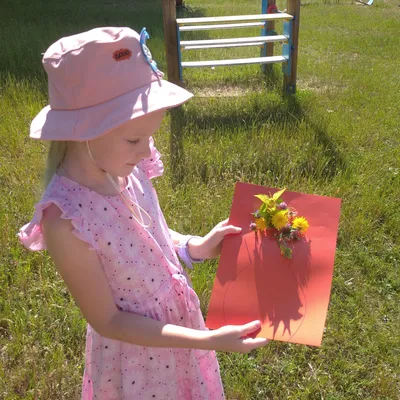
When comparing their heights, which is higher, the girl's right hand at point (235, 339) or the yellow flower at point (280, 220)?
the yellow flower at point (280, 220)

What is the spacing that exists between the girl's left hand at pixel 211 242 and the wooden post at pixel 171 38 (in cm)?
369

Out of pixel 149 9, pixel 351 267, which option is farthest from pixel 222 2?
pixel 351 267

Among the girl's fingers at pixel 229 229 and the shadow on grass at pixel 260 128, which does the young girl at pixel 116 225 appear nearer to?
the girl's fingers at pixel 229 229

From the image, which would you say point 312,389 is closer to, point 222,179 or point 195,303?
point 195,303

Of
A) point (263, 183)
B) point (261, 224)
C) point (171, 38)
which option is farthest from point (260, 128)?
point (261, 224)

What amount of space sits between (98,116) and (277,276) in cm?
64

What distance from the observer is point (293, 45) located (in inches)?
198

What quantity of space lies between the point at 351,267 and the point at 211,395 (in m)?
1.45

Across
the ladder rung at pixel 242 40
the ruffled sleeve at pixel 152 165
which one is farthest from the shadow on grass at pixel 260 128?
the ruffled sleeve at pixel 152 165

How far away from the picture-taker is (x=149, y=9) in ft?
37.0

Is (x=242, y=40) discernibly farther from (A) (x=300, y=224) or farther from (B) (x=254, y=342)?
(B) (x=254, y=342)

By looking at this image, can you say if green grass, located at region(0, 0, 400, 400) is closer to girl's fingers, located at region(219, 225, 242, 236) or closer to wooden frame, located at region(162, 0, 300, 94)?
wooden frame, located at region(162, 0, 300, 94)

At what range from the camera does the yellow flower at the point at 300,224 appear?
50.4 inches

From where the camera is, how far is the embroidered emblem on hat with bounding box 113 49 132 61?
1.01 m
